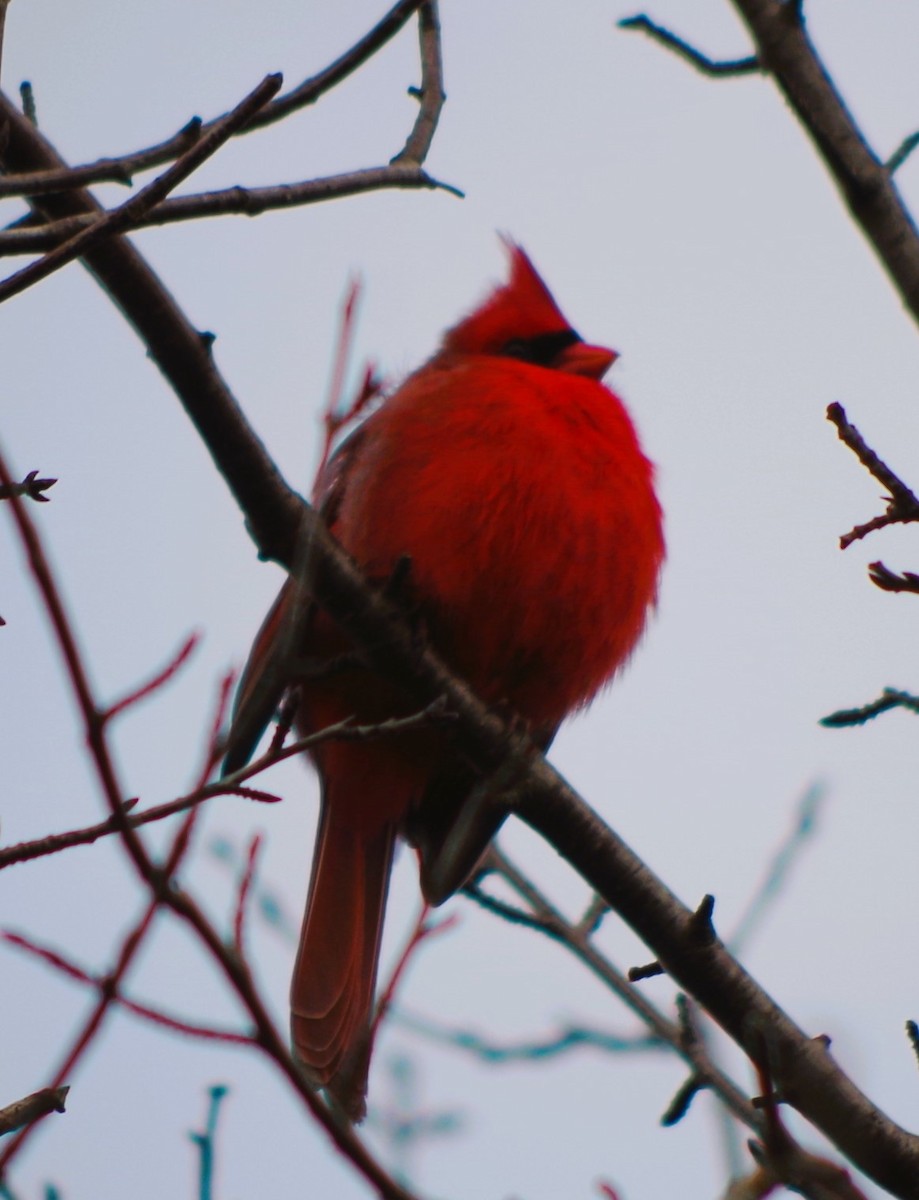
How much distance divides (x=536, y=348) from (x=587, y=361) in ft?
0.56

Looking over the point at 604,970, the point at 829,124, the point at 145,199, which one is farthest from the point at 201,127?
the point at 604,970

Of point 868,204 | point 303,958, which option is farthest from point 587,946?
point 868,204

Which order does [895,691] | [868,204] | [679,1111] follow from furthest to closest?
[679,1111] → [868,204] → [895,691]

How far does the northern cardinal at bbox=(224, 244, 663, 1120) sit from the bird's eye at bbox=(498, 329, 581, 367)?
0.65ft

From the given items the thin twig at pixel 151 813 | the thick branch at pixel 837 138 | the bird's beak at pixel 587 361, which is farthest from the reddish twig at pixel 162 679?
the bird's beak at pixel 587 361

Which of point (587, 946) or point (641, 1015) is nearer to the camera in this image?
point (641, 1015)

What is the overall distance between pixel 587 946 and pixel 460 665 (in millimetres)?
807

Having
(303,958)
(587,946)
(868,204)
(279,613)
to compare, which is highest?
(279,613)

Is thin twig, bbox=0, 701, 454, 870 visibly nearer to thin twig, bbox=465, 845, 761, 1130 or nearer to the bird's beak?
thin twig, bbox=465, 845, 761, 1130

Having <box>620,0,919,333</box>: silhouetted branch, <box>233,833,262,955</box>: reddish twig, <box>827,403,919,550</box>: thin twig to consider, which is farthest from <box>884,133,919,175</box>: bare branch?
<box>233,833,262,955</box>: reddish twig

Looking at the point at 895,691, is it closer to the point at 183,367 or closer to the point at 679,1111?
the point at 679,1111

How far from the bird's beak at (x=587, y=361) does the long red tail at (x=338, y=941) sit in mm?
1268

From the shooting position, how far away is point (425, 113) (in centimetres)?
240

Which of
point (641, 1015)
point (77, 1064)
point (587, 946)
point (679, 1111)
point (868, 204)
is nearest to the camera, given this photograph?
point (77, 1064)
